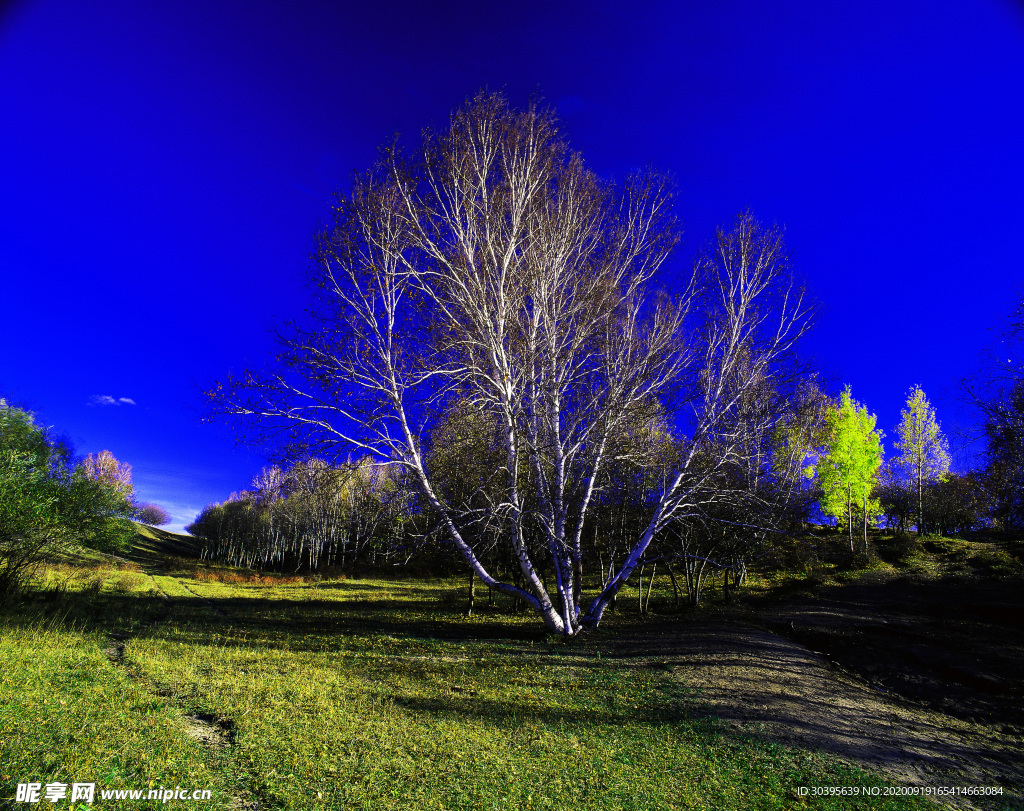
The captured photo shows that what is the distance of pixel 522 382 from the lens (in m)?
11.5

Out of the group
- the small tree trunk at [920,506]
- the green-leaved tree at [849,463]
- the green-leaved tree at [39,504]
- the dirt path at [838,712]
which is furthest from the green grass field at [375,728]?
the small tree trunk at [920,506]

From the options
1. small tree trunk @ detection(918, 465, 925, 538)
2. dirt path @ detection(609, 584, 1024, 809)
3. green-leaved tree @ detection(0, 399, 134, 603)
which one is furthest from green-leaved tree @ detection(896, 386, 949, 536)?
green-leaved tree @ detection(0, 399, 134, 603)

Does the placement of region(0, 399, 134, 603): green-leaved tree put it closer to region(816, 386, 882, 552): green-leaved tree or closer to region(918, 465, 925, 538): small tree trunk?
region(816, 386, 882, 552): green-leaved tree

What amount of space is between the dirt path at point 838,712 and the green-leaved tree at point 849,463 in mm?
17468

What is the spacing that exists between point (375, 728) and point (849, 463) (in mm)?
28430

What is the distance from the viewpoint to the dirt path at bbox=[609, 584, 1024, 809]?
16.9 feet

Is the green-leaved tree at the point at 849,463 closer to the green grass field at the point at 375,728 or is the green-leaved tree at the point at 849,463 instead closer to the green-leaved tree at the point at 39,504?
the green grass field at the point at 375,728

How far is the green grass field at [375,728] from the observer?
420cm

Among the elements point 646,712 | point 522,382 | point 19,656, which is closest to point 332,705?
point 646,712

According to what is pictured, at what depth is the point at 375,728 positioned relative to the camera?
5.54m

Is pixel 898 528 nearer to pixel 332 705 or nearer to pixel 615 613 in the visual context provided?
pixel 615 613

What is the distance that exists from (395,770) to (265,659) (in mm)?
6003

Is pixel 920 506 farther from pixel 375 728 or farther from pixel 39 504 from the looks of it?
pixel 39 504

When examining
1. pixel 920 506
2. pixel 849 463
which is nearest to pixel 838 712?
pixel 849 463
